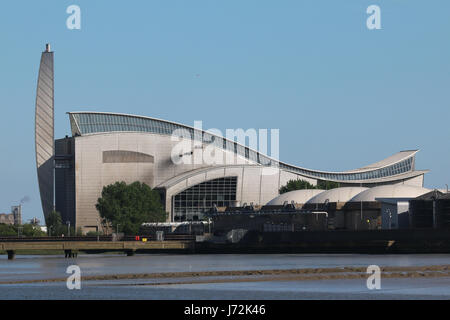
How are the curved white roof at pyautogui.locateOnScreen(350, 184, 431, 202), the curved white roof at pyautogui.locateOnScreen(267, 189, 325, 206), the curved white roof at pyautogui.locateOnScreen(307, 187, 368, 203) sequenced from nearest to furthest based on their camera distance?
the curved white roof at pyautogui.locateOnScreen(350, 184, 431, 202)
the curved white roof at pyautogui.locateOnScreen(307, 187, 368, 203)
the curved white roof at pyautogui.locateOnScreen(267, 189, 325, 206)

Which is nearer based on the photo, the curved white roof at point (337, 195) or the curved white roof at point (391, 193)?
the curved white roof at point (391, 193)

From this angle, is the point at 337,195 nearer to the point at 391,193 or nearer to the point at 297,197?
the point at 297,197

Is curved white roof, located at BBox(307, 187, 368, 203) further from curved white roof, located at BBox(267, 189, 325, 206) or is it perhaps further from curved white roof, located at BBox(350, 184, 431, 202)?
curved white roof, located at BBox(350, 184, 431, 202)

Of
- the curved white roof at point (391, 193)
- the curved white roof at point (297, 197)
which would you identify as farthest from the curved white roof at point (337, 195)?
the curved white roof at point (391, 193)

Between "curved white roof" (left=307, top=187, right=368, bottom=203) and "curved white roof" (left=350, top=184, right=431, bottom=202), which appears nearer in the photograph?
"curved white roof" (left=350, top=184, right=431, bottom=202)

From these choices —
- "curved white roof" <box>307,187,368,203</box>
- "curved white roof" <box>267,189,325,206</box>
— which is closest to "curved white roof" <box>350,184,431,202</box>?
"curved white roof" <box>307,187,368,203</box>

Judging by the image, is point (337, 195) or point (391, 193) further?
point (337, 195)

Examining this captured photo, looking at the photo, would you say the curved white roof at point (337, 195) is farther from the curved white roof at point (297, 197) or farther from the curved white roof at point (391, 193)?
the curved white roof at point (391, 193)

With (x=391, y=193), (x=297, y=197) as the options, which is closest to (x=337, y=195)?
(x=297, y=197)

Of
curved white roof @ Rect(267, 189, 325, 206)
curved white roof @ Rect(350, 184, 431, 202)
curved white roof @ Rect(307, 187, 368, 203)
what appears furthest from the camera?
curved white roof @ Rect(267, 189, 325, 206)
